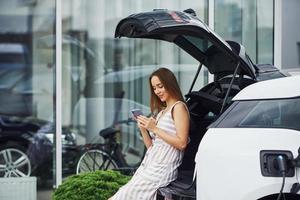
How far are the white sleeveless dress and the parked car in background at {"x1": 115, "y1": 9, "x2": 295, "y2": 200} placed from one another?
0.08 m

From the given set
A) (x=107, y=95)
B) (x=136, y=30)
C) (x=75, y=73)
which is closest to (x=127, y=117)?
(x=107, y=95)

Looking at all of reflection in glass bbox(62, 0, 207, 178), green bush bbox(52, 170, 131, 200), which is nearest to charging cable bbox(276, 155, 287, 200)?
green bush bbox(52, 170, 131, 200)

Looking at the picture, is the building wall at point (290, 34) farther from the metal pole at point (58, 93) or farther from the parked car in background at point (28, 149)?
the parked car in background at point (28, 149)

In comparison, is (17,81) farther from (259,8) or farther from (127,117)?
(259,8)

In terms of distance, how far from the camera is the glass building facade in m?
8.40

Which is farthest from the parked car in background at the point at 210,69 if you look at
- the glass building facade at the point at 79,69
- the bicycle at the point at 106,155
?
the bicycle at the point at 106,155

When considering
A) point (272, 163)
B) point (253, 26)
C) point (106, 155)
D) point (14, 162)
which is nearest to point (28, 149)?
point (14, 162)

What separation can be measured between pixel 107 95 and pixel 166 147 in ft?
14.4

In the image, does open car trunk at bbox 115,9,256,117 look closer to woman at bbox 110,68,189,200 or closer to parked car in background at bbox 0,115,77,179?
woman at bbox 110,68,189,200

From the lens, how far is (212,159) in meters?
3.66

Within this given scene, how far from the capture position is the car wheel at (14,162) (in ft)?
27.2

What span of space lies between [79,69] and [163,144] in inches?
172

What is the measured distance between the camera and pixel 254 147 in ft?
11.6

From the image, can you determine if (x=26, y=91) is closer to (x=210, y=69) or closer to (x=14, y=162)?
(x=14, y=162)
